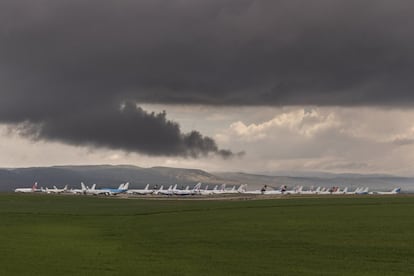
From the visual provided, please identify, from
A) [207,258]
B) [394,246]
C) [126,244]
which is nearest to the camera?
[207,258]

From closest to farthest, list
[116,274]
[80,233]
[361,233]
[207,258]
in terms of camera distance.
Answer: [116,274] < [207,258] < [361,233] < [80,233]

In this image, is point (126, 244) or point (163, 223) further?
point (163, 223)

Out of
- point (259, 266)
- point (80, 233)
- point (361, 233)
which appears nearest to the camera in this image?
point (259, 266)

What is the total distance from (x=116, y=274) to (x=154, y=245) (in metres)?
15.5

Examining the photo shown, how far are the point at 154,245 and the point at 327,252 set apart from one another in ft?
48.7

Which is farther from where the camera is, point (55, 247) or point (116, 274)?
point (55, 247)

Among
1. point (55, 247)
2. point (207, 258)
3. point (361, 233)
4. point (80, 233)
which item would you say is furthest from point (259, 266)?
point (80, 233)

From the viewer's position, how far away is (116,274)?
35500mm

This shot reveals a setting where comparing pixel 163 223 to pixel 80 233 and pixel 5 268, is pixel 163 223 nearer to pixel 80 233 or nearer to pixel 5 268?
pixel 80 233

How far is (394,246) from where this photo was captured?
48094 mm

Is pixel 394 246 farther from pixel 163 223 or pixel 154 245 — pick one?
pixel 163 223

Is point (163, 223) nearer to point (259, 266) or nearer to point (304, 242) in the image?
point (304, 242)

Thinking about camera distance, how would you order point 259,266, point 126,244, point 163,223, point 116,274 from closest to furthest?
point 116,274 < point 259,266 < point 126,244 < point 163,223

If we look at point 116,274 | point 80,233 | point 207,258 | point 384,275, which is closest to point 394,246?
point 384,275
